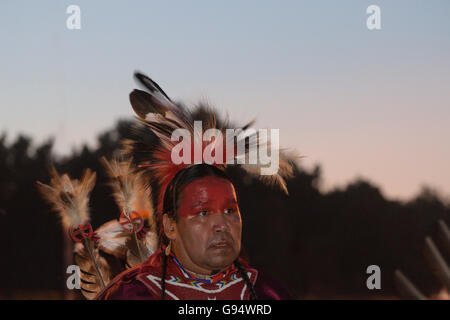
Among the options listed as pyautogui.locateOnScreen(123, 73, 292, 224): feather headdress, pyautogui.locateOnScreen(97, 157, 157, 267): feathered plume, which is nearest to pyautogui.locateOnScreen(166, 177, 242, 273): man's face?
pyautogui.locateOnScreen(123, 73, 292, 224): feather headdress

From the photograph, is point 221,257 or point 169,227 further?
point 169,227

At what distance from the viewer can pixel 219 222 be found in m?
2.58

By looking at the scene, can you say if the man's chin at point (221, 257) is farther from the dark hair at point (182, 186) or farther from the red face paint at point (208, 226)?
the dark hair at point (182, 186)

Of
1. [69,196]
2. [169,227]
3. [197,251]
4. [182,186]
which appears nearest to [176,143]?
[182,186]

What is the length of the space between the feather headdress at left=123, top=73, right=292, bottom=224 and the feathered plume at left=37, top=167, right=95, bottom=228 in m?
0.48

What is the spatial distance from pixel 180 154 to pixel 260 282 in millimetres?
846

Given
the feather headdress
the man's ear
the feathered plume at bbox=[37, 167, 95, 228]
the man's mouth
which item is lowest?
the man's mouth

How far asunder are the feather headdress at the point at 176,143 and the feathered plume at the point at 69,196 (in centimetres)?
48

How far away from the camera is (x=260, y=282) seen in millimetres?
2898

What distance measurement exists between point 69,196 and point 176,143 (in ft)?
2.74

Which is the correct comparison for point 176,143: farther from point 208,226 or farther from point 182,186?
point 208,226

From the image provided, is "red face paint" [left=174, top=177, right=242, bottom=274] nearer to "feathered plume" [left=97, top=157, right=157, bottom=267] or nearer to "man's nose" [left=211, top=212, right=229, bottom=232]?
"man's nose" [left=211, top=212, right=229, bottom=232]

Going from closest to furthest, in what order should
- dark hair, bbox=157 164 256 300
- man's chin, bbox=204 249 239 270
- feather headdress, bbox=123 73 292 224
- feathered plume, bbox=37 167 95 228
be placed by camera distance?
1. man's chin, bbox=204 249 239 270
2. dark hair, bbox=157 164 256 300
3. feather headdress, bbox=123 73 292 224
4. feathered plume, bbox=37 167 95 228

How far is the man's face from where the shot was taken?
2.57 meters
